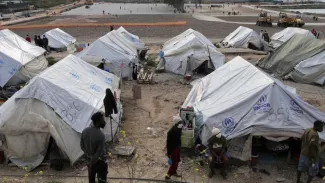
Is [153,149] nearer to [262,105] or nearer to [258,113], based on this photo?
[258,113]

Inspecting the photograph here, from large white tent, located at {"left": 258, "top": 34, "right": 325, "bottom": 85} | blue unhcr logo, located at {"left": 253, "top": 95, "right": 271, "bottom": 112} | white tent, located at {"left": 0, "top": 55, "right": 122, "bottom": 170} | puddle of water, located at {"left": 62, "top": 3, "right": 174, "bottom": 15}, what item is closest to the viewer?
white tent, located at {"left": 0, "top": 55, "right": 122, "bottom": 170}

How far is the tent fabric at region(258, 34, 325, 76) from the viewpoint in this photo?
17984 mm

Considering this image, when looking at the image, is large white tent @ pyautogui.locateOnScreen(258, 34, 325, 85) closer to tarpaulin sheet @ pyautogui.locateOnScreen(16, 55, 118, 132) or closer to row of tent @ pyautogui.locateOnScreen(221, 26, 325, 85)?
row of tent @ pyautogui.locateOnScreen(221, 26, 325, 85)

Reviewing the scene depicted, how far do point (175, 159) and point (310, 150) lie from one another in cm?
319

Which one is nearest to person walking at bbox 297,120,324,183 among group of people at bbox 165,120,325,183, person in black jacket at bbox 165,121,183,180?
group of people at bbox 165,120,325,183

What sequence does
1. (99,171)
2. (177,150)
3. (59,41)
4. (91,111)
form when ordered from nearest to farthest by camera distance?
(99,171) < (177,150) < (91,111) < (59,41)

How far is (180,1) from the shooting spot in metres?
81.9

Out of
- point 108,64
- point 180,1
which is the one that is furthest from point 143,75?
point 180,1

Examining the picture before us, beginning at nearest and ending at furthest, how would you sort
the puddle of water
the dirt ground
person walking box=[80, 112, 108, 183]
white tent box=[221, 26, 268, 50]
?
person walking box=[80, 112, 108, 183], the dirt ground, white tent box=[221, 26, 268, 50], the puddle of water

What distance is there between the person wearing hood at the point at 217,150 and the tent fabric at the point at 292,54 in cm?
1171

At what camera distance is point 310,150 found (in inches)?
286

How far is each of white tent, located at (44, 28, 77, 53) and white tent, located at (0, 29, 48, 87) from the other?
722 cm

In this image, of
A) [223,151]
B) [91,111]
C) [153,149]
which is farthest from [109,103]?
[223,151]

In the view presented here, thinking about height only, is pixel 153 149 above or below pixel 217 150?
below
